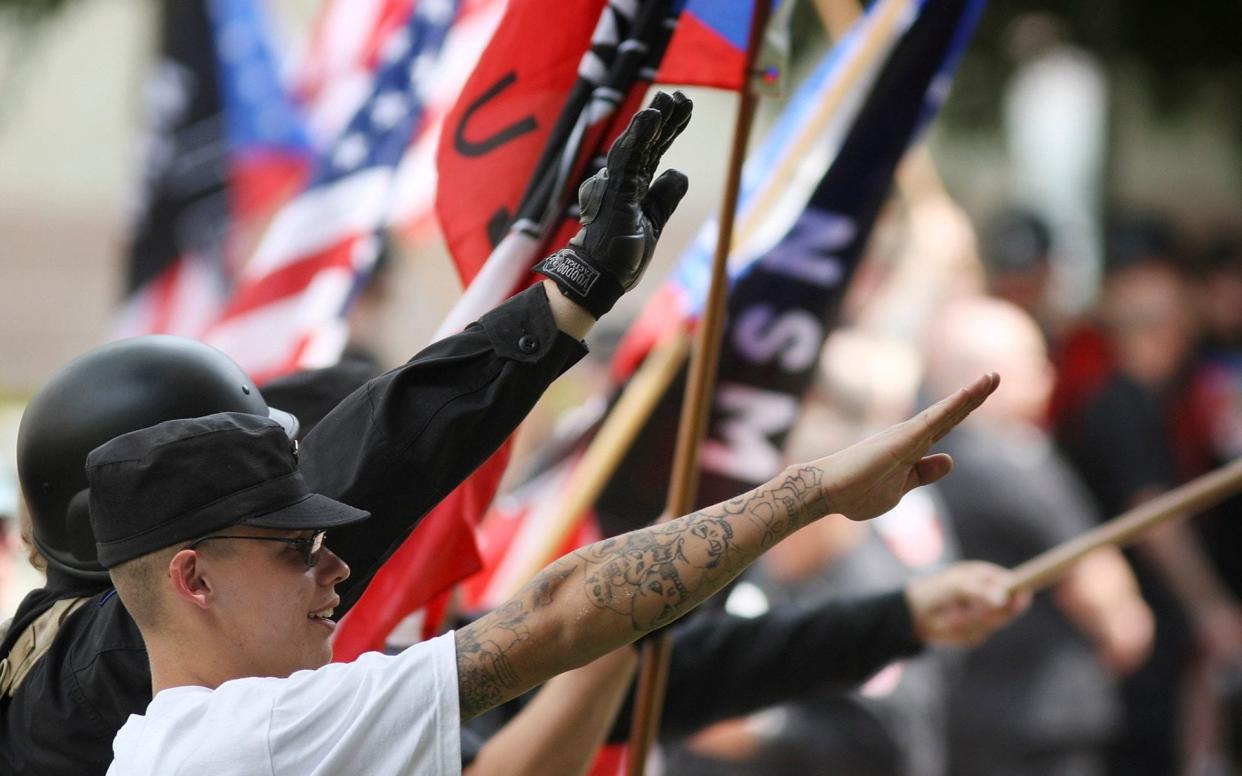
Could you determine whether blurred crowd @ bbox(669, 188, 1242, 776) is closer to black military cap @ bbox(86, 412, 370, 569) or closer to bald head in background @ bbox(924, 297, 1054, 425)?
bald head in background @ bbox(924, 297, 1054, 425)

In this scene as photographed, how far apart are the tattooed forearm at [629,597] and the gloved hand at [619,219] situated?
1.46 ft

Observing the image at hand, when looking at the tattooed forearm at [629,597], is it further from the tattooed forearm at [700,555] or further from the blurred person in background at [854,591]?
the blurred person in background at [854,591]

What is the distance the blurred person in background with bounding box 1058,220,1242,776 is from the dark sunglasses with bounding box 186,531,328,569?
21.7 feet

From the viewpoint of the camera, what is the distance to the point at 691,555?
2.41 meters

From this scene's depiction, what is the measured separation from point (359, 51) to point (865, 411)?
102 inches

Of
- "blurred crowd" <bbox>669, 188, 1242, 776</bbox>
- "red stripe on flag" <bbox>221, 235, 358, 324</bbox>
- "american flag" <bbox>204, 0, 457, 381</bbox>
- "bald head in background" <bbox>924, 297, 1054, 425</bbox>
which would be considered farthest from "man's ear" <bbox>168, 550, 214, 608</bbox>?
"bald head in background" <bbox>924, 297, 1054, 425</bbox>

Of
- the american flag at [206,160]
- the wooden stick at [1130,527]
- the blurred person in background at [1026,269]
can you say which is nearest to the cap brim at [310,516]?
the wooden stick at [1130,527]

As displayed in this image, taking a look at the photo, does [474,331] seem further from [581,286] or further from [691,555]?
[691,555]

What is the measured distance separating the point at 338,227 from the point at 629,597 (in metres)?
4.42

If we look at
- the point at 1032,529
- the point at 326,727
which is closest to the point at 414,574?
the point at 326,727

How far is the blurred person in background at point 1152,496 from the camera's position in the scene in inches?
345

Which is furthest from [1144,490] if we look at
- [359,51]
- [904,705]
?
[359,51]

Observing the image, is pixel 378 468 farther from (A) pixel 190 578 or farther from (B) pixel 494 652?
(B) pixel 494 652

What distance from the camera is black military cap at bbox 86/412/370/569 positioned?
8.09 ft
